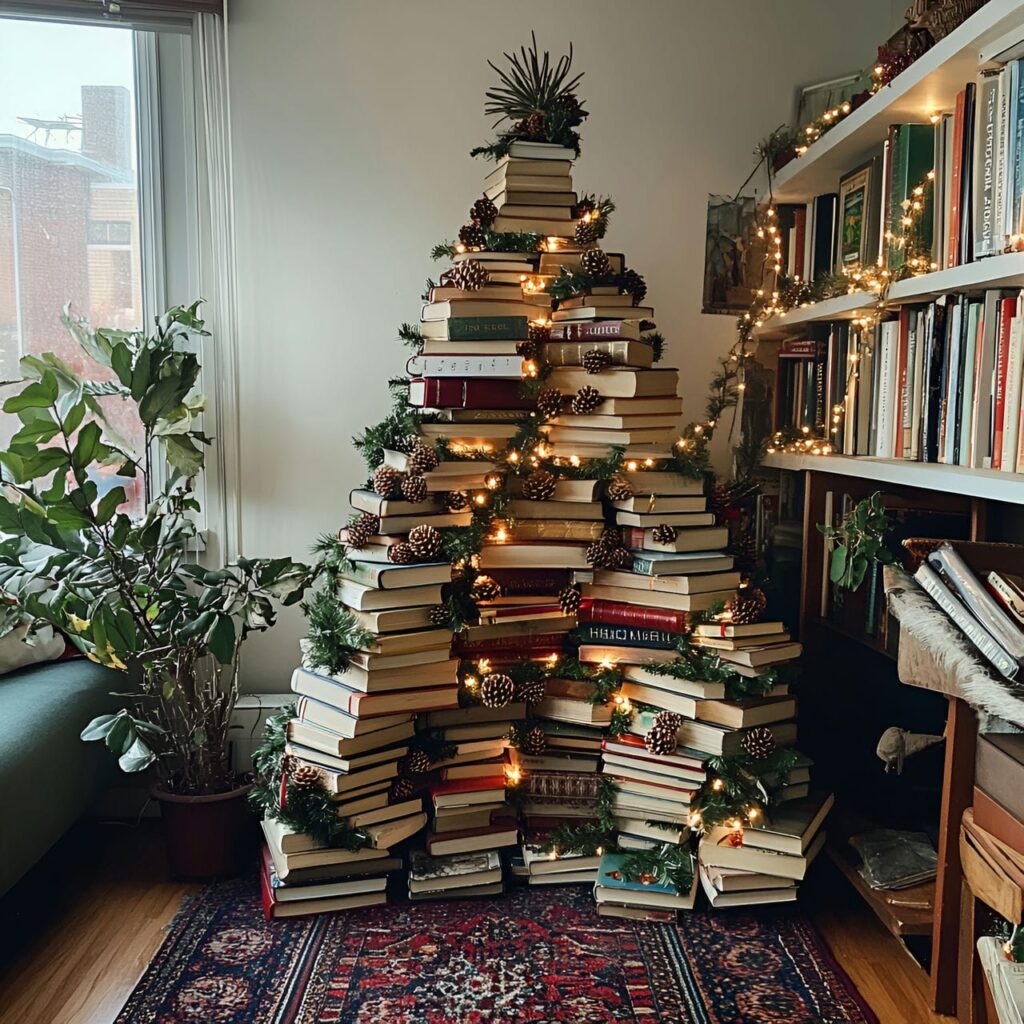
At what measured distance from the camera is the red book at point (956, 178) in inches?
72.6

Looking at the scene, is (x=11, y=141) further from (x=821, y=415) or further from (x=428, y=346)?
(x=821, y=415)

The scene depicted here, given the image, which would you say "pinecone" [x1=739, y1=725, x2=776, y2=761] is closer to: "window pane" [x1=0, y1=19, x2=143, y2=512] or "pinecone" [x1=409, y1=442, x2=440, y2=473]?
"pinecone" [x1=409, y1=442, x2=440, y2=473]

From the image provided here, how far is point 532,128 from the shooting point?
223 cm

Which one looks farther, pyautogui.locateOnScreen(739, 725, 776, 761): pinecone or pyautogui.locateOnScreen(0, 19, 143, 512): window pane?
pyautogui.locateOnScreen(0, 19, 143, 512): window pane

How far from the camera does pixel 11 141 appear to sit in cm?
249

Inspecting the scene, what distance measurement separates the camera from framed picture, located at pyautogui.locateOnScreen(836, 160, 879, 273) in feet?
7.33

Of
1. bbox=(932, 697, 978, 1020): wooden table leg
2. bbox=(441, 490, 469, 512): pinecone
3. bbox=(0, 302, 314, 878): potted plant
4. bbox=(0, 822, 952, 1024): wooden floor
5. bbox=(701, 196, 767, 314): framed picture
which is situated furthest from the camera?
bbox=(701, 196, 767, 314): framed picture

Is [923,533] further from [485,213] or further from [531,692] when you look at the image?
[485,213]

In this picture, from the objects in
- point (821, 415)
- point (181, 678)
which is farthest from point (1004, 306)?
point (181, 678)

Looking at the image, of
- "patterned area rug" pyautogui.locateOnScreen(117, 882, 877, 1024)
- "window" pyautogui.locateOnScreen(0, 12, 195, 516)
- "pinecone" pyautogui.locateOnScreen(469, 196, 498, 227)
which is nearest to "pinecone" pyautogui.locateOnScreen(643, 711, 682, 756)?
"patterned area rug" pyautogui.locateOnScreen(117, 882, 877, 1024)

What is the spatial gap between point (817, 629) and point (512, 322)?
107 cm

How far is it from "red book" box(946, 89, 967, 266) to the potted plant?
147 cm

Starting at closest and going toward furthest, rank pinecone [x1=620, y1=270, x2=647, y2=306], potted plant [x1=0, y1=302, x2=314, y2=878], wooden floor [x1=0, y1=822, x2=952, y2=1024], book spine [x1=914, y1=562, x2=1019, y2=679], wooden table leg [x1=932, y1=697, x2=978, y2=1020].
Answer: book spine [x1=914, y1=562, x2=1019, y2=679]
wooden table leg [x1=932, y1=697, x2=978, y2=1020]
wooden floor [x1=0, y1=822, x2=952, y2=1024]
potted plant [x1=0, y1=302, x2=314, y2=878]
pinecone [x1=620, y1=270, x2=647, y2=306]

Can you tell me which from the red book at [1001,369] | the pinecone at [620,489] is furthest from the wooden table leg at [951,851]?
the pinecone at [620,489]
